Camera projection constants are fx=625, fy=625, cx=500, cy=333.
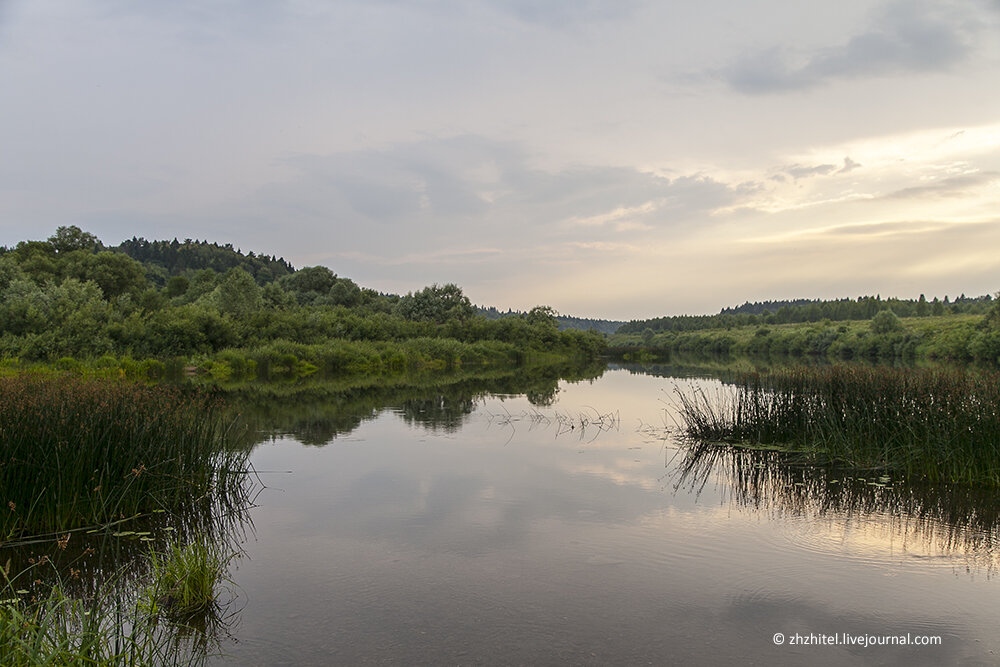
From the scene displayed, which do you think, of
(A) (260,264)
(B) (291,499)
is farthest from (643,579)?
(A) (260,264)

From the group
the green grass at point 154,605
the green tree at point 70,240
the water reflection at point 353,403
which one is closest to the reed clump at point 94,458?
the green grass at point 154,605

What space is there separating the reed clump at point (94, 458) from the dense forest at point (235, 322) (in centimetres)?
1896

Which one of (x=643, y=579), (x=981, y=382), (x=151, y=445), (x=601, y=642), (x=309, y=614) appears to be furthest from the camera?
(x=981, y=382)

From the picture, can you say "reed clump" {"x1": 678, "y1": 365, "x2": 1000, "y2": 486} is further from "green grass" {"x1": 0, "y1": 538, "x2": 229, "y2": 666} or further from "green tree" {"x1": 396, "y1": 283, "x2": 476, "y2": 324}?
"green tree" {"x1": 396, "y1": 283, "x2": 476, "y2": 324}

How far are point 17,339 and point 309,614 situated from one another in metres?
26.4

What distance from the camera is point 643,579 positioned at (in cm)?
610

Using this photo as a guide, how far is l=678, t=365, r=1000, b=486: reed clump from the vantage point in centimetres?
934

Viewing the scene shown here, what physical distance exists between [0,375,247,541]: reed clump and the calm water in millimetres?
1224

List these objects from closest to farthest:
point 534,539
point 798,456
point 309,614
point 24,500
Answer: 1. point 309,614
2. point 24,500
3. point 534,539
4. point 798,456

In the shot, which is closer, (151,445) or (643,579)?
(643,579)

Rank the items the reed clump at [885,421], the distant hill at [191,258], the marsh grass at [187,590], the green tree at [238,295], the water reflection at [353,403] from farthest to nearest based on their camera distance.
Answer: the distant hill at [191,258]
the green tree at [238,295]
the water reflection at [353,403]
the reed clump at [885,421]
the marsh grass at [187,590]

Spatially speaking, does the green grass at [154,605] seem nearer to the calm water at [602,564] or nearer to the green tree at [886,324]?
the calm water at [602,564]

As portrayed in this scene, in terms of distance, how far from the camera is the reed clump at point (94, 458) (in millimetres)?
6652

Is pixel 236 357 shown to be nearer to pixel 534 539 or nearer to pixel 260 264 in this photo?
pixel 534 539
